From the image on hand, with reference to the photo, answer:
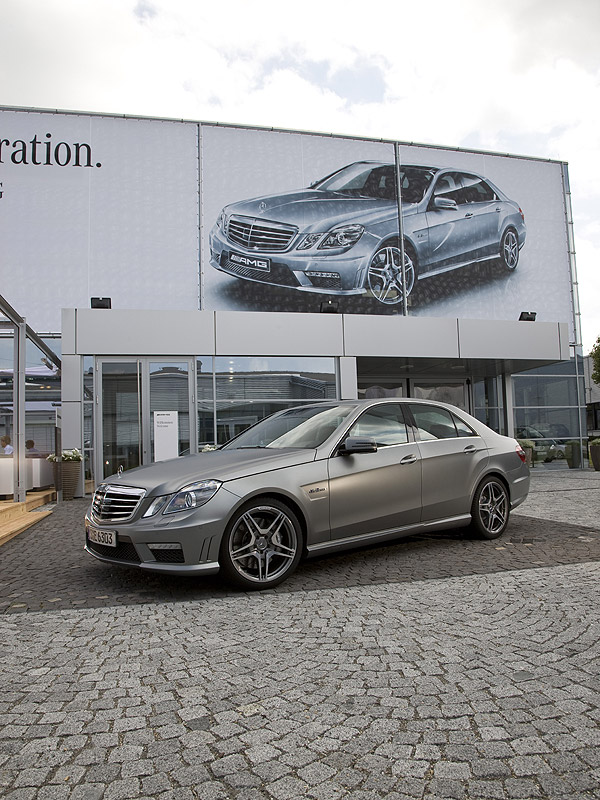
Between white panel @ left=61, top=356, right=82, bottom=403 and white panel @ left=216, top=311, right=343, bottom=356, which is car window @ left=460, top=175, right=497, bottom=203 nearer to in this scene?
white panel @ left=216, top=311, right=343, bottom=356

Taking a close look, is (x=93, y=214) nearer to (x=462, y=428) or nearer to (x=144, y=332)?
(x=144, y=332)

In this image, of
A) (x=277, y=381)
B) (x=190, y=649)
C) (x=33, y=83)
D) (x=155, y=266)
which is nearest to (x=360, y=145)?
(x=155, y=266)

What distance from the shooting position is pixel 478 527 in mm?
6520

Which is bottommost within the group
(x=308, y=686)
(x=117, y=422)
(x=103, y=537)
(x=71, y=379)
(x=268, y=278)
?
(x=308, y=686)

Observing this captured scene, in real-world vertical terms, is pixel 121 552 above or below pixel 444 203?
below

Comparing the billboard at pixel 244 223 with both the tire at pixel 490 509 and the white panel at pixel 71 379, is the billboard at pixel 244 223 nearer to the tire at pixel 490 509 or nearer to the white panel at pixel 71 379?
the white panel at pixel 71 379

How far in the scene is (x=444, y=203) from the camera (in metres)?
25.7

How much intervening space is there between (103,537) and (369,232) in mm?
20949

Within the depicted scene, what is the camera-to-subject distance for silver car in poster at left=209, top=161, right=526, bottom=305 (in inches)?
901

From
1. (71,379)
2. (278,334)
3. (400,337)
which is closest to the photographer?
(71,379)

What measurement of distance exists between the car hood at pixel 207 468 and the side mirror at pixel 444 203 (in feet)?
73.7

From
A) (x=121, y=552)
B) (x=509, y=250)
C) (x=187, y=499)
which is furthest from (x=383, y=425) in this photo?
(x=509, y=250)

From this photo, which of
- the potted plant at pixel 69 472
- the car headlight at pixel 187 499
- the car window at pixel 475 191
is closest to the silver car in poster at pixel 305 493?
the car headlight at pixel 187 499

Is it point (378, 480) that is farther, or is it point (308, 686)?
point (378, 480)
